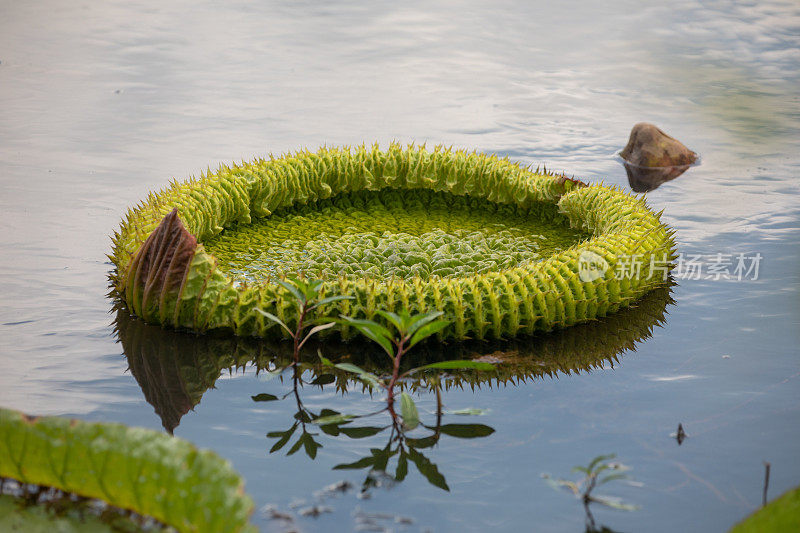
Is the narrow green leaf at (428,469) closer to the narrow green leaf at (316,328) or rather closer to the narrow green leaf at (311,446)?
the narrow green leaf at (311,446)

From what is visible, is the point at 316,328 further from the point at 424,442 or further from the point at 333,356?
the point at 424,442

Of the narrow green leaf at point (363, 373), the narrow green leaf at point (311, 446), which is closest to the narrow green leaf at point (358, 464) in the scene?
the narrow green leaf at point (311, 446)

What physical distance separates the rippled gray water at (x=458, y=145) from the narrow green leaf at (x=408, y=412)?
0.37 feet

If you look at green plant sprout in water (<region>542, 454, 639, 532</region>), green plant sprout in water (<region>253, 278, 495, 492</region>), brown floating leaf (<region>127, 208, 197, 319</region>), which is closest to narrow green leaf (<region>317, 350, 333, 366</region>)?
green plant sprout in water (<region>253, 278, 495, 492</region>)

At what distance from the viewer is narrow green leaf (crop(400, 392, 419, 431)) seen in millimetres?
2889

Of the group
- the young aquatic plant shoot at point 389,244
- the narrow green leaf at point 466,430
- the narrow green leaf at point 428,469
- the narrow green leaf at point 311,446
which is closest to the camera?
the narrow green leaf at point 428,469

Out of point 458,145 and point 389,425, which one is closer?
point 389,425

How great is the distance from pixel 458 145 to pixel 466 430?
3.58 meters

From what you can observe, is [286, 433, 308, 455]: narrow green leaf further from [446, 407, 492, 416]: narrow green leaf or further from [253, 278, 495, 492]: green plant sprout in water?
[446, 407, 492, 416]: narrow green leaf

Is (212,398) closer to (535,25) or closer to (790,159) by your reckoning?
(790,159)

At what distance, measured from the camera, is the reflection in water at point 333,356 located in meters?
3.28

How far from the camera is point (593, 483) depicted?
2.55 meters

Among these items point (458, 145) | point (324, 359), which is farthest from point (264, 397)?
point (458, 145)

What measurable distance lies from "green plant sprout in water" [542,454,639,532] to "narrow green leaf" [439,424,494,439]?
1.02ft
